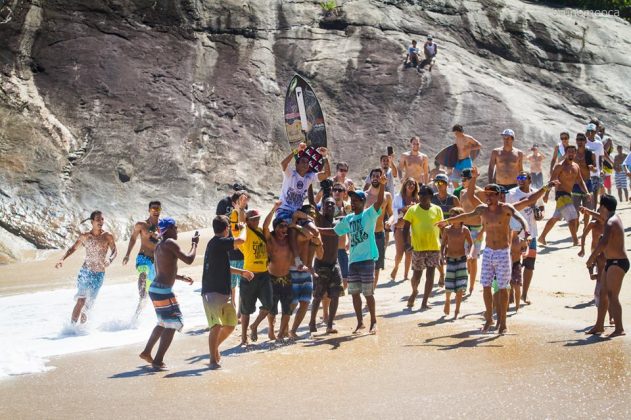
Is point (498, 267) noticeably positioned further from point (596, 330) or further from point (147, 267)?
point (147, 267)

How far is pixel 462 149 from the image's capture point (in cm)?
1456

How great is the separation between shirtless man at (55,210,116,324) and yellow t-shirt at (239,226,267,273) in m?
2.60

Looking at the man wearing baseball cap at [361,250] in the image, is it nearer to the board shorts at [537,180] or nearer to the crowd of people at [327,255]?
the crowd of people at [327,255]

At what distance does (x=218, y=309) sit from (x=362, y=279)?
1926 millimetres

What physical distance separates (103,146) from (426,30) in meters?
11.2

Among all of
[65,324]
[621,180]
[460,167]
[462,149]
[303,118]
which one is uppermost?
[303,118]

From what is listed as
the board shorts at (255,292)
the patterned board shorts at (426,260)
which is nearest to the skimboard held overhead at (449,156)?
the patterned board shorts at (426,260)

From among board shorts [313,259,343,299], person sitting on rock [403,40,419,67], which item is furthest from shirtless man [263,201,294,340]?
person sitting on rock [403,40,419,67]

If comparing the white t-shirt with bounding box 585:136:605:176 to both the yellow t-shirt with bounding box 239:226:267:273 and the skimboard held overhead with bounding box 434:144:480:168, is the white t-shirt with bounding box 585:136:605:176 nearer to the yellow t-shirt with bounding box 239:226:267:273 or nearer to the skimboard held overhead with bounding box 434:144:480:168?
the skimboard held overhead with bounding box 434:144:480:168

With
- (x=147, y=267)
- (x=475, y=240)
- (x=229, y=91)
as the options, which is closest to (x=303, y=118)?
(x=475, y=240)

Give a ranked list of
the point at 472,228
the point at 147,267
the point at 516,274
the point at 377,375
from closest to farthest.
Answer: the point at 377,375 → the point at 516,274 → the point at 147,267 → the point at 472,228

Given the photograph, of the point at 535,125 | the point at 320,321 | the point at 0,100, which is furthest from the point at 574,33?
the point at 320,321

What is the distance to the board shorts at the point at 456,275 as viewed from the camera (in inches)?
401

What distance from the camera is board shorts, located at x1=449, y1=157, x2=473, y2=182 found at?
1462 centimetres
